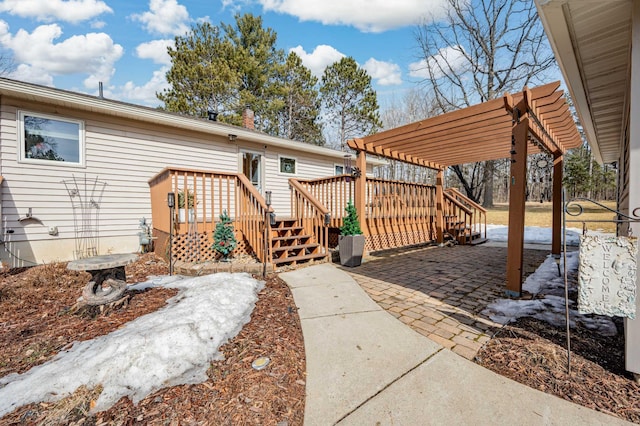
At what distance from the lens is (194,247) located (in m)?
4.84

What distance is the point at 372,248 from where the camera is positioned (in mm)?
6680

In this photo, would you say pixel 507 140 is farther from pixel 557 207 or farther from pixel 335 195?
pixel 335 195

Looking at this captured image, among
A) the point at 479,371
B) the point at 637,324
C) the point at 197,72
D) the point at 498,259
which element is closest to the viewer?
the point at 637,324

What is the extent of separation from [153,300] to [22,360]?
3.79 ft

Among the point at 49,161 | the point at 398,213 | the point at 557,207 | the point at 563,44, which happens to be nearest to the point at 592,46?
the point at 563,44

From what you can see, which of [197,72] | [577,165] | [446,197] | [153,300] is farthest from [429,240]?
[577,165]

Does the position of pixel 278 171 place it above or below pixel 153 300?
above

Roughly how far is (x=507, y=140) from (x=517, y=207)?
2.88 m

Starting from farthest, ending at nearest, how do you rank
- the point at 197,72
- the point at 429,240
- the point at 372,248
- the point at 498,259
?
the point at 197,72 < the point at 429,240 < the point at 372,248 < the point at 498,259

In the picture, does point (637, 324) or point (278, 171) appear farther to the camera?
point (278, 171)

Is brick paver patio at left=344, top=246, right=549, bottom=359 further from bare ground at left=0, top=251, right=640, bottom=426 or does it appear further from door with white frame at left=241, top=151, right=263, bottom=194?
door with white frame at left=241, top=151, right=263, bottom=194

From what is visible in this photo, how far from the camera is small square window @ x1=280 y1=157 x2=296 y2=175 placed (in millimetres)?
8820

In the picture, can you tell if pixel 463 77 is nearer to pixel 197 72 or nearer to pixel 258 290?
pixel 197 72

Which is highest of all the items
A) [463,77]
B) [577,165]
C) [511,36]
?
[511,36]
